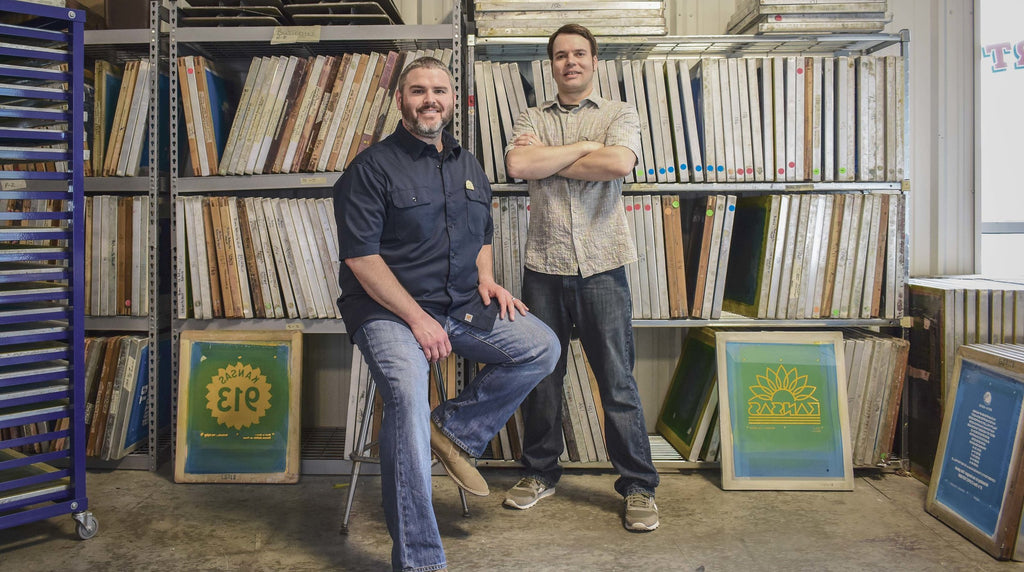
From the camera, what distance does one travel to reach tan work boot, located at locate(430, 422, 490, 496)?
80.4 inches

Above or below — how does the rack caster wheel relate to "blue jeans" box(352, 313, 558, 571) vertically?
below

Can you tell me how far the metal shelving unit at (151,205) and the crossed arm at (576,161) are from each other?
1503 mm

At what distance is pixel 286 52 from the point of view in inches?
117

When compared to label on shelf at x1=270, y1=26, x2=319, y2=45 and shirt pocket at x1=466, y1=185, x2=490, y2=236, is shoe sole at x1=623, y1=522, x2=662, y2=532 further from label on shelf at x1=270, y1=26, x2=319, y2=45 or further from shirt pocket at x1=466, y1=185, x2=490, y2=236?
label on shelf at x1=270, y1=26, x2=319, y2=45

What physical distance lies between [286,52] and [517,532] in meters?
2.15

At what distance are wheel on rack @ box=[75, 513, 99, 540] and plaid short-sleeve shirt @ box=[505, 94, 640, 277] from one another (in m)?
1.62

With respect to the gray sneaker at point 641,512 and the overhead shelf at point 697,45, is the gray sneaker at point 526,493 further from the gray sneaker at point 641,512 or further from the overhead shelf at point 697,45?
the overhead shelf at point 697,45

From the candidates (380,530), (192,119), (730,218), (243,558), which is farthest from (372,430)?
(730,218)

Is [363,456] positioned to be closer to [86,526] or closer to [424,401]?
[424,401]

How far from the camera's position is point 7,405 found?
2039 millimetres

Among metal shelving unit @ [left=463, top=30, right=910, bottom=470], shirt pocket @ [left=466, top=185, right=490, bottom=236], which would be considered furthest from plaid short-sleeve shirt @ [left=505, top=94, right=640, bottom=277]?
metal shelving unit @ [left=463, top=30, right=910, bottom=470]

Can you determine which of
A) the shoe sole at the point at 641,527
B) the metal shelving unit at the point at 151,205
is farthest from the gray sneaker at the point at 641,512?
the metal shelving unit at the point at 151,205

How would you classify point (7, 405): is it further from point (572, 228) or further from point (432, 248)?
point (572, 228)

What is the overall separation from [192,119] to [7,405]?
1285mm
